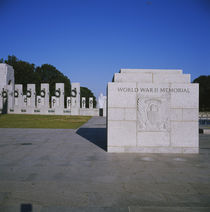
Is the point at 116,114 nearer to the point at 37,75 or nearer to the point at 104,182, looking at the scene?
the point at 104,182

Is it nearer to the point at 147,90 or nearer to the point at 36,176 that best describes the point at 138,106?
the point at 147,90

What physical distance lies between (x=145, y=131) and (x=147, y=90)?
181 centimetres

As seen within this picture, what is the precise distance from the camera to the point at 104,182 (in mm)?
4840

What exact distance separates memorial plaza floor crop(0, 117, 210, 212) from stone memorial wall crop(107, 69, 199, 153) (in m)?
0.68

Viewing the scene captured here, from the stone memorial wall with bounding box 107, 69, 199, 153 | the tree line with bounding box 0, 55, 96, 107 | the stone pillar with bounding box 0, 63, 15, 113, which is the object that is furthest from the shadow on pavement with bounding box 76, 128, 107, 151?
the tree line with bounding box 0, 55, 96, 107

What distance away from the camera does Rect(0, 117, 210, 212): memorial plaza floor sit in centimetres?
373

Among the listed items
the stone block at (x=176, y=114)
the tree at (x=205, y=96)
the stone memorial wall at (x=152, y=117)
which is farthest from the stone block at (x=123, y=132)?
the tree at (x=205, y=96)

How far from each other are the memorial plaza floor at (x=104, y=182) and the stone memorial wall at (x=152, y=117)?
2.22 ft

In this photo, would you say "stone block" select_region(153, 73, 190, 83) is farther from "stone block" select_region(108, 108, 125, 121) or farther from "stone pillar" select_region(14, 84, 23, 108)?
"stone pillar" select_region(14, 84, 23, 108)

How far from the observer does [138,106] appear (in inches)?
326

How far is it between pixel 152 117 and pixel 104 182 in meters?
4.27

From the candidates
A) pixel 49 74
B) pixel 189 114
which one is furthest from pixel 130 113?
pixel 49 74

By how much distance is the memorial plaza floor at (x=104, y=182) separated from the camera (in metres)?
3.73

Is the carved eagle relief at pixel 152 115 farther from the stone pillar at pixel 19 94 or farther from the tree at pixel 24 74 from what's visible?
the tree at pixel 24 74
